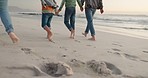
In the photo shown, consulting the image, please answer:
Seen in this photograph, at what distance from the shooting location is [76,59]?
4.43 meters

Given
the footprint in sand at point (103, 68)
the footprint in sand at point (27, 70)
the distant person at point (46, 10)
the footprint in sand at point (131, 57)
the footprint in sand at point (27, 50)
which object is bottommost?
the footprint in sand at point (131, 57)

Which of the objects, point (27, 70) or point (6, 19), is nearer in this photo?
point (27, 70)

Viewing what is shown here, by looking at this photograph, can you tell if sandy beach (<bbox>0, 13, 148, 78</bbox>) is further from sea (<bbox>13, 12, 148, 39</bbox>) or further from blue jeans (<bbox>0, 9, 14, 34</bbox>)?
sea (<bbox>13, 12, 148, 39</bbox>)

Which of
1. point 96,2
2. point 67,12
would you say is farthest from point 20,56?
point 96,2

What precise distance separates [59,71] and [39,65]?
343 millimetres

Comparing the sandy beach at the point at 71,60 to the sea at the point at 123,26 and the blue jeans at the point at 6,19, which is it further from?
the sea at the point at 123,26

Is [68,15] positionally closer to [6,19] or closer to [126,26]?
[6,19]

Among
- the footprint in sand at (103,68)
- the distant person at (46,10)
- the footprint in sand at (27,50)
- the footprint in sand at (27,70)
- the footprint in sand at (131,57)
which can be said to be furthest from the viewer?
the distant person at (46,10)

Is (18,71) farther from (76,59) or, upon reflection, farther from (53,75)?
(76,59)

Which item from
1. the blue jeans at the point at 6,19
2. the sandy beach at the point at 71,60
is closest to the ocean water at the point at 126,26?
the sandy beach at the point at 71,60

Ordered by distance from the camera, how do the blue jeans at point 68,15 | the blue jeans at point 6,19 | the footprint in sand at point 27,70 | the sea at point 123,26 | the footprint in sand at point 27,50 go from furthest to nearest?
the sea at point 123,26 → the blue jeans at point 68,15 → the blue jeans at point 6,19 → the footprint in sand at point 27,50 → the footprint in sand at point 27,70

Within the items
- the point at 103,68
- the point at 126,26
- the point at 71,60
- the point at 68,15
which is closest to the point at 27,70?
the point at 71,60

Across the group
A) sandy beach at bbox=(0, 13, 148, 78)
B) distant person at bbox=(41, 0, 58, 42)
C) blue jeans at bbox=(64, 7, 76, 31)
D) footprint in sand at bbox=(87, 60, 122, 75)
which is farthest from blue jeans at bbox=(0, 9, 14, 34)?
blue jeans at bbox=(64, 7, 76, 31)

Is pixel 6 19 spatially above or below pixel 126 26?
above
